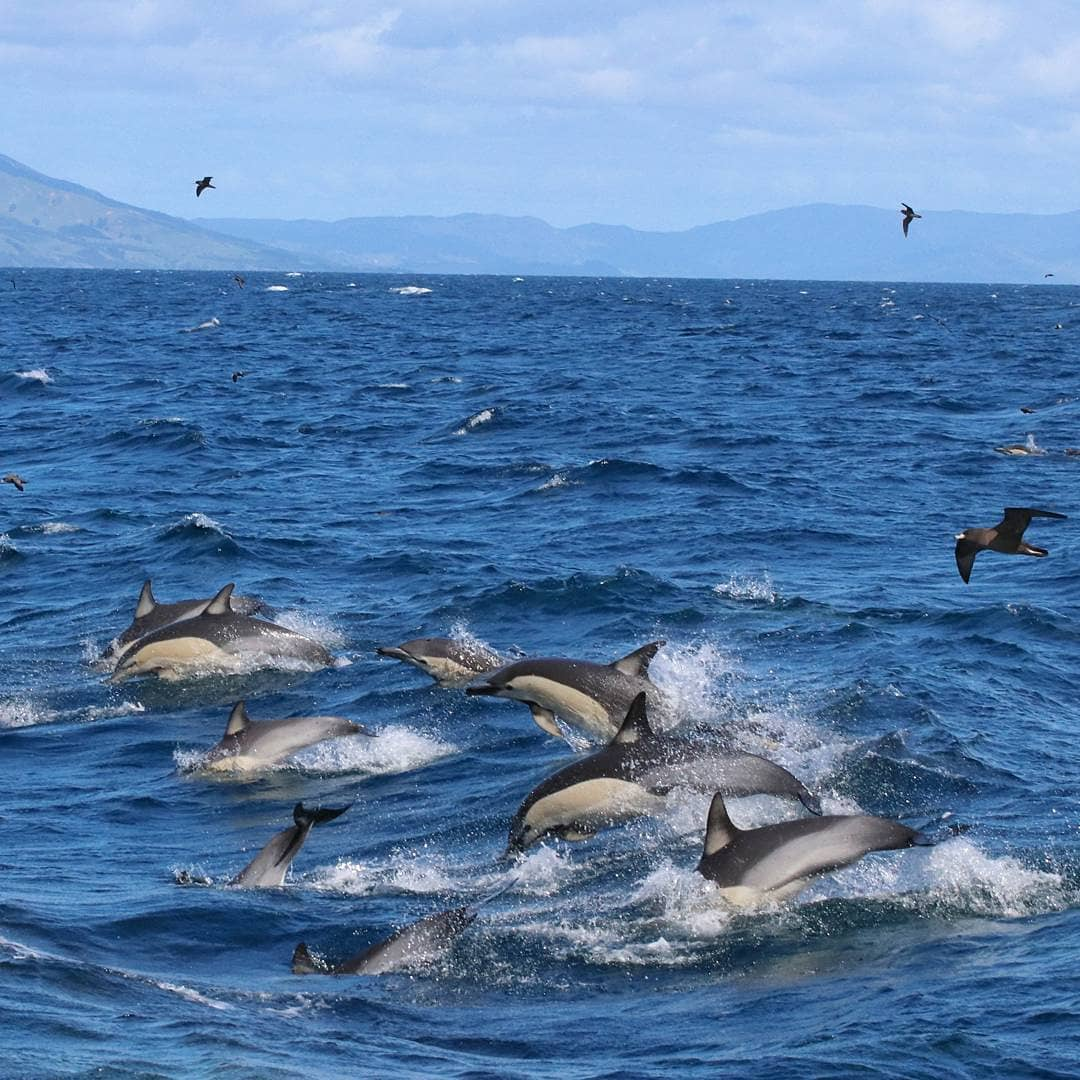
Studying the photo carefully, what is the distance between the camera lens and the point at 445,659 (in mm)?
17781

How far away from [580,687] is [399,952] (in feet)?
14.3

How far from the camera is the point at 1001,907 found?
1127 centimetres

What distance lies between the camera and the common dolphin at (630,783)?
479 inches

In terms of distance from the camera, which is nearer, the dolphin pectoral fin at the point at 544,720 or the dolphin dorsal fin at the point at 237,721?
the dolphin pectoral fin at the point at 544,720

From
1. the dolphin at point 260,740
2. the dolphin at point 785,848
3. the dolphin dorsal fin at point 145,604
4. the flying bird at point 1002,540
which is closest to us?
the dolphin at point 785,848

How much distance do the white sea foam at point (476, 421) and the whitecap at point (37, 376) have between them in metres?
16.2

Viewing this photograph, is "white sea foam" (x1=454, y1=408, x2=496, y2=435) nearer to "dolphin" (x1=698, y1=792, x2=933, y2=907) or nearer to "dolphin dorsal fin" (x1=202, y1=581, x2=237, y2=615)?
"dolphin dorsal fin" (x1=202, y1=581, x2=237, y2=615)

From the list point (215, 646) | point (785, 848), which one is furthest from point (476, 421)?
point (785, 848)

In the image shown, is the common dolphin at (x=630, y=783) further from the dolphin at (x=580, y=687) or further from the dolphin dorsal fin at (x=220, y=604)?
the dolphin dorsal fin at (x=220, y=604)

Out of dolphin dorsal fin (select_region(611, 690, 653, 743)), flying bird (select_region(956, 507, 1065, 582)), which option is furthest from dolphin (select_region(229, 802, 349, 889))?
flying bird (select_region(956, 507, 1065, 582))

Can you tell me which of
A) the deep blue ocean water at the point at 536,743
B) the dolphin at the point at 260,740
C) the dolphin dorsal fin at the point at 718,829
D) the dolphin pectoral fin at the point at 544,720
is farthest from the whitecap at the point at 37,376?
the dolphin dorsal fin at the point at 718,829

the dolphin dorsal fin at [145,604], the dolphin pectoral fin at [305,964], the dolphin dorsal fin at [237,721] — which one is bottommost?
the dolphin pectoral fin at [305,964]

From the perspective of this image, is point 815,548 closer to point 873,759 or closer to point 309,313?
point 873,759

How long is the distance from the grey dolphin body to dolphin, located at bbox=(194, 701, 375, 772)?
475 centimetres
